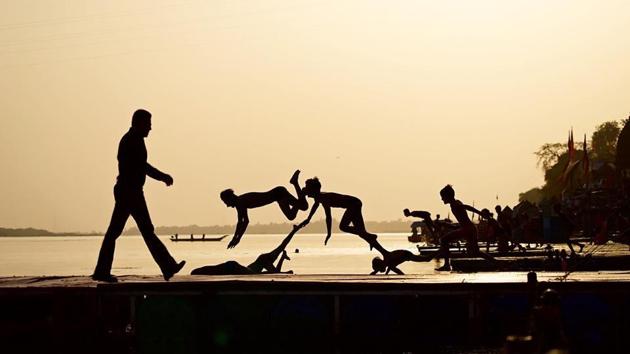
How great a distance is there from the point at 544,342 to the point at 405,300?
204 inches

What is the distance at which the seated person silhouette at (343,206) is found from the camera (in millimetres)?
23891

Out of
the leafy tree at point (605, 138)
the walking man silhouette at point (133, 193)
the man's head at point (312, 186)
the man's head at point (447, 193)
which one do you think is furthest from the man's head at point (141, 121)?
the leafy tree at point (605, 138)

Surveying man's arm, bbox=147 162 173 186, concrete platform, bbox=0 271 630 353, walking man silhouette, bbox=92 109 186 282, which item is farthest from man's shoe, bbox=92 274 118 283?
man's arm, bbox=147 162 173 186

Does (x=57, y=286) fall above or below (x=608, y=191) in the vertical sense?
below

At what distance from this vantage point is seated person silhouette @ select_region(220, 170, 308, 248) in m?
24.6

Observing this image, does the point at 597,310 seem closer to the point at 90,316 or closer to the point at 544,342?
the point at 544,342

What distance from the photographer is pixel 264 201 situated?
24922 millimetres

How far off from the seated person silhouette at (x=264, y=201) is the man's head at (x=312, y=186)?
19.2 inches

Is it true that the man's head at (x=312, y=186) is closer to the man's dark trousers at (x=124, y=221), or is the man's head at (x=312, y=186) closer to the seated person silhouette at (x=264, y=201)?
the seated person silhouette at (x=264, y=201)

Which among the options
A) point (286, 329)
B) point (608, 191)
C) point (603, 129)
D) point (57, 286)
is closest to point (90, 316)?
point (57, 286)

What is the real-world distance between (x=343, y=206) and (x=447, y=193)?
2076 millimetres

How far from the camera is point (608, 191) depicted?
70.6 m

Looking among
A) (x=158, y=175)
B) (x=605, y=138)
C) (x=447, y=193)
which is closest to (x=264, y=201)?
(x=447, y=193)

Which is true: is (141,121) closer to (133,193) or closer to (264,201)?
(133,193)
